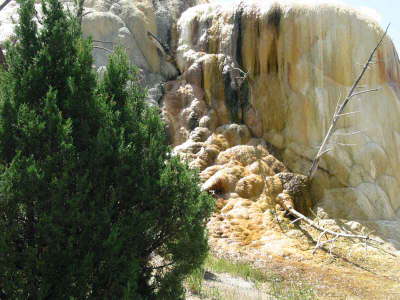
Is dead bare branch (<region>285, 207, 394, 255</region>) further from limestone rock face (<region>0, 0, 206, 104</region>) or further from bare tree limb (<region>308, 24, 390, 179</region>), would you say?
limestone rock face (<region>0, 0, 206, 104</region>)

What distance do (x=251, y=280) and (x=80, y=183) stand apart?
221 inches

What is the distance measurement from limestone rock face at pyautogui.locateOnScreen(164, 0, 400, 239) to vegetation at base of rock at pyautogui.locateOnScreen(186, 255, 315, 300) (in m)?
4.75

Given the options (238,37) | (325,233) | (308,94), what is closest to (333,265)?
(325,233)

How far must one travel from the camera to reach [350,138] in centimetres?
1447

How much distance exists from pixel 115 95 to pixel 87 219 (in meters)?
1.69

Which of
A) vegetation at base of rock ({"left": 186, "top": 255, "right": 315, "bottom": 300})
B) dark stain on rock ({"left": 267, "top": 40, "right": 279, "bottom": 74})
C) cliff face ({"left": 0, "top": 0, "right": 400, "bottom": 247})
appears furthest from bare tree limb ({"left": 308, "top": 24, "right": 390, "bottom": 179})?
vegetation at base of rock ({"left": 186, "top": 255, "right": 315, "bottom": 300})

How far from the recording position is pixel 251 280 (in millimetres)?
8969

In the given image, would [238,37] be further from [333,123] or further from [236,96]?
[333,123]

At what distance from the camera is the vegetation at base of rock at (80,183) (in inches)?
163

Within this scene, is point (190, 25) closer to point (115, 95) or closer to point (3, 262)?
point (115, 95)

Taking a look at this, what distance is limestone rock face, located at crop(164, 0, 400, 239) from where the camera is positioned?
1417cm

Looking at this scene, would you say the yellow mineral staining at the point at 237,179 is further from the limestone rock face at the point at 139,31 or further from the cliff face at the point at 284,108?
the limestone rock face at the point at 139,31

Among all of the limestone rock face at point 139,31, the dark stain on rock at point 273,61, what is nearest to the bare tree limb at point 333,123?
the dark stain on rock at point 273,61

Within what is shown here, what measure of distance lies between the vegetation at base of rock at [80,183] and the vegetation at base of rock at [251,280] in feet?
6.03
